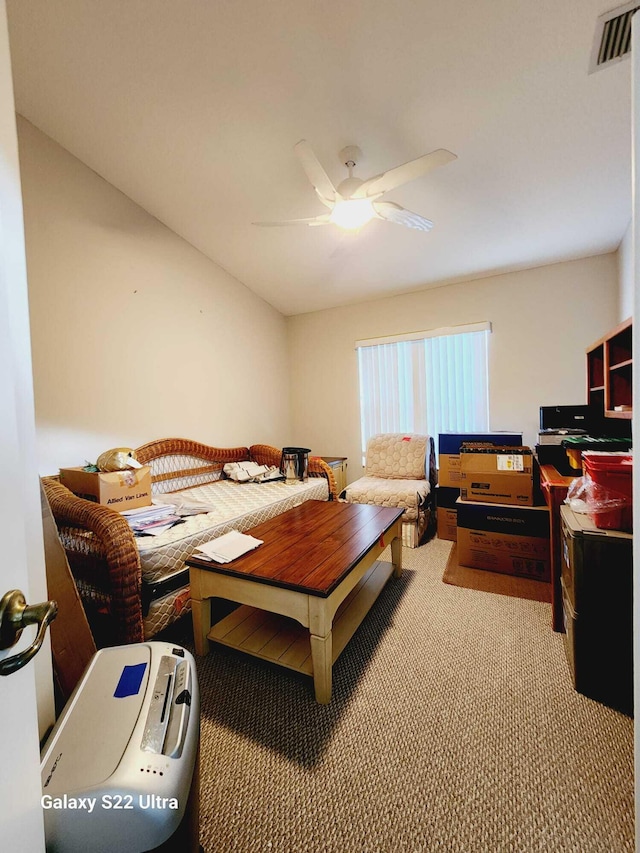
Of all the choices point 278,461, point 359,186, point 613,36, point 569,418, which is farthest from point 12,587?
point 278,461

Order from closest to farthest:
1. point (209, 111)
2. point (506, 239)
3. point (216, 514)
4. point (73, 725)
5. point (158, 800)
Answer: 1. point (158, 800)
2. point (73, 725)
3. point (209, 111)
4. point (216, 514)
5. point (506, 239)

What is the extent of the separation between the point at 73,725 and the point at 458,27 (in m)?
2.70

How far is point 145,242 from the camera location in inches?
108

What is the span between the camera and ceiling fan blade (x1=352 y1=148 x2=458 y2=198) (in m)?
1.46

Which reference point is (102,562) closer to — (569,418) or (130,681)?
(130,681)

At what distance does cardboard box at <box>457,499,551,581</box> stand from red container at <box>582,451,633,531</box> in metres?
0.90

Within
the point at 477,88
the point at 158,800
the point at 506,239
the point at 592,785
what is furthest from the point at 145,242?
the point at 592,785

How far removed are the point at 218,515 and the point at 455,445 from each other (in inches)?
83.5

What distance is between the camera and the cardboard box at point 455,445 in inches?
110

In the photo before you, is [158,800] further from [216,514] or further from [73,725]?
[216,514]

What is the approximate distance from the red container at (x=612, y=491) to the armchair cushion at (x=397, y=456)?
1.96 metres

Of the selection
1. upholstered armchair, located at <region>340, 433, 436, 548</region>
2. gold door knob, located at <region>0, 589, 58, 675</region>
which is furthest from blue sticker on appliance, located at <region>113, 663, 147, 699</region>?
upholstered armchair, located at <region>340, 433, 436, 548</region>

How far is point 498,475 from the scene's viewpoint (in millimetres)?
2334

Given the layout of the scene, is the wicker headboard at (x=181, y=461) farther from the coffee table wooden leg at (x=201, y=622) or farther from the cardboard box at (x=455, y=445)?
the cardboard box at (x=455, y=445)
